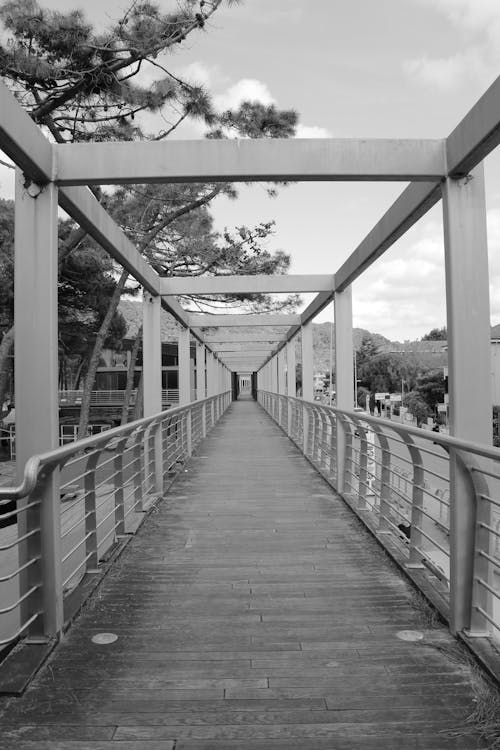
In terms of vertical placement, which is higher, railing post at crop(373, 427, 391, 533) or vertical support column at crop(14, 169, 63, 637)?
vertical support column at crop(14, 169, 63, 637)

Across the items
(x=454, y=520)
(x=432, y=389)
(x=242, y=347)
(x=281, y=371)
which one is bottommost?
(x=454, y=520)

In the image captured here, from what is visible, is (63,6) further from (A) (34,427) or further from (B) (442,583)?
(B) (442,583)

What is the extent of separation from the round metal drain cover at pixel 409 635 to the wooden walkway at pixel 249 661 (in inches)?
0.9

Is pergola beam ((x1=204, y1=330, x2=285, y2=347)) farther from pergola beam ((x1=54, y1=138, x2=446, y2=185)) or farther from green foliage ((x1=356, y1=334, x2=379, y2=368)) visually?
green foliage ((x1=356, y1=334, x2=379, y2=368))

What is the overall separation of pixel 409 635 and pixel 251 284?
224 inches

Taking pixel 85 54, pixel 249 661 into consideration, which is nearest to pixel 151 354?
pixel 85 54

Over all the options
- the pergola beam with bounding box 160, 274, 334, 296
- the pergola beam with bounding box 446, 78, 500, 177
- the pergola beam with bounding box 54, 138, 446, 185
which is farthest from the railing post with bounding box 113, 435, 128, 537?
the pergola beam with bounding box 160, 274, 334, 296

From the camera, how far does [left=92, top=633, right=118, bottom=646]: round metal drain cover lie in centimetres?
270

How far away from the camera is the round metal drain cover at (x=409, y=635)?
106 inches

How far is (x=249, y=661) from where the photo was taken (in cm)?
250

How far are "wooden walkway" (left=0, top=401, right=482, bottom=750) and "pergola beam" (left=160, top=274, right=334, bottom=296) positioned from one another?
368 cm

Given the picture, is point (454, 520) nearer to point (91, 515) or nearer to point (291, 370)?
point (91, 515)

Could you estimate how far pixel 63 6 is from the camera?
7625 mm

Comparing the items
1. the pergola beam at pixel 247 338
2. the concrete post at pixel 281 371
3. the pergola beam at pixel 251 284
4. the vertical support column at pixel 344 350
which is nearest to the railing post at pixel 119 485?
the vertical support column at pixel 344 350
